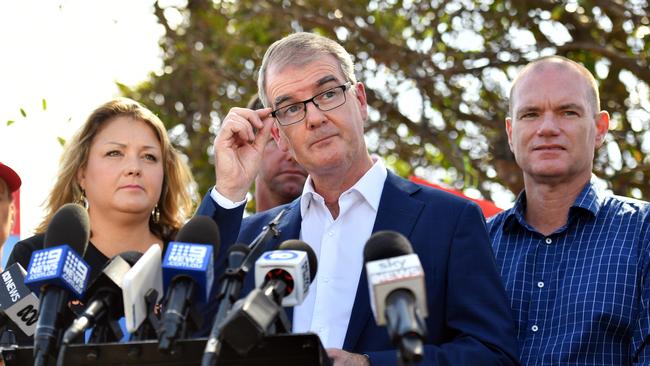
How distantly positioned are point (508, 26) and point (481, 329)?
242 inches

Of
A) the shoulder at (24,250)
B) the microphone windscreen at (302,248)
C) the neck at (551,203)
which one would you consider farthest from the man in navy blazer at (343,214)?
the shoulder at (24,250)

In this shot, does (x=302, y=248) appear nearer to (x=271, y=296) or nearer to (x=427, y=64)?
(x=271, y=296)

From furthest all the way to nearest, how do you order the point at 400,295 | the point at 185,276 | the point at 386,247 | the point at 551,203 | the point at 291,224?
the point at 551,203 → the point at 291,224 → the point at 185,276 → the point at 386,247 → the point at 400,295

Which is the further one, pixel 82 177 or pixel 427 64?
pixel 427 64

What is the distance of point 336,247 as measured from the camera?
404 cm

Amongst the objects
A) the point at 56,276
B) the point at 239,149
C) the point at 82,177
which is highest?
the point at 82,177

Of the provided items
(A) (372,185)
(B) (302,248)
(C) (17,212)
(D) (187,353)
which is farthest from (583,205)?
(C) (17,212)

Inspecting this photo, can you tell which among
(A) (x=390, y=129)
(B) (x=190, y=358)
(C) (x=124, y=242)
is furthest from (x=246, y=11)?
(B) (x=190, y=358)

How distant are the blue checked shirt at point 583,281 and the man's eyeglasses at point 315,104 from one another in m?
1.12

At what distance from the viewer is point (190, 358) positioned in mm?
2854

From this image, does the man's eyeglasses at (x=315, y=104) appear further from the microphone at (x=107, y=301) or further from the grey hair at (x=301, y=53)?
the microphone at (x=107, y=301)

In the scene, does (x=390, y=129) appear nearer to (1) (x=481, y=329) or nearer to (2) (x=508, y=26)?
(2) (x=508, y=26)

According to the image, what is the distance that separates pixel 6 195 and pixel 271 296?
9.27ft

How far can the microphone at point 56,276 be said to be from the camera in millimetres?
2822
